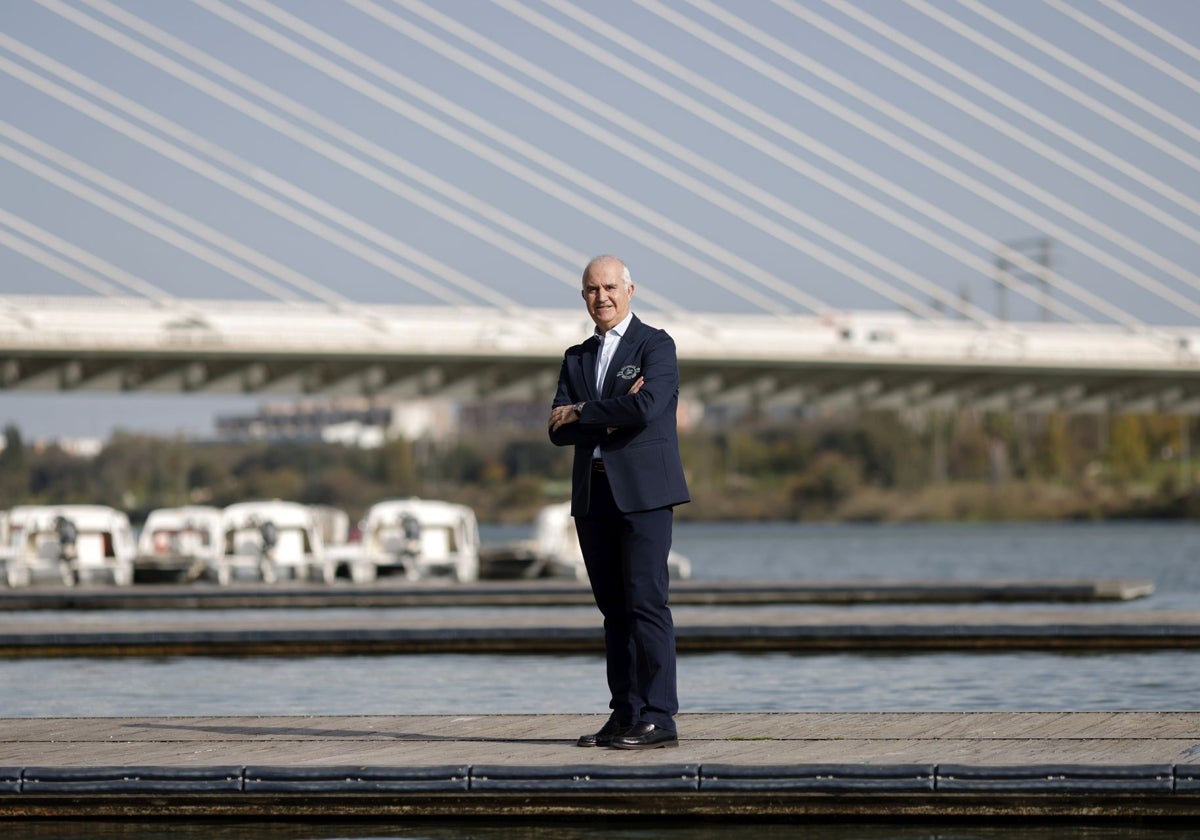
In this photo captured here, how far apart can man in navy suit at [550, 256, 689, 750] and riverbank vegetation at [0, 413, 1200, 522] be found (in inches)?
3211

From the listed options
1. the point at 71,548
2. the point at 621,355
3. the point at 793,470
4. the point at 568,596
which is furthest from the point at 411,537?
the point at 793,470

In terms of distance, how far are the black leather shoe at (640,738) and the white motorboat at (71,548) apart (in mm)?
24507

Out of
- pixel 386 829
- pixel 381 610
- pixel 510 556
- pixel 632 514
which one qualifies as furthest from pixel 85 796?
pixel 510 556

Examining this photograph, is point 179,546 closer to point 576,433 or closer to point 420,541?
point 420,541

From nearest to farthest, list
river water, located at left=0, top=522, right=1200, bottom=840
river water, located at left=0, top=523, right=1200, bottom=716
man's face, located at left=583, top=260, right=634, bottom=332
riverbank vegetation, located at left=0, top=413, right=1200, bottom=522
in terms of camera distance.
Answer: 1. man's face, located at left=583, top=260, right=634, bottom=332
2. river water, located at left=0, top=522, right=1200, bottom=840
3. river water, located at left=0, top=523, right=1200, bottom=716
4. riverbank vegetation, located at left=0, top=413, right=1200, bottom=522

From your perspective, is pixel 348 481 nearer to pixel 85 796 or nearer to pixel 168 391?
pixel 168 391

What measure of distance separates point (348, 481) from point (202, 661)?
81.1m

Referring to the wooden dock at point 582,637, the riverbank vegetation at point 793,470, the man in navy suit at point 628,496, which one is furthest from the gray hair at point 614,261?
the riverbank vegetation at point 793,470

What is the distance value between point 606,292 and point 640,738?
1542mm

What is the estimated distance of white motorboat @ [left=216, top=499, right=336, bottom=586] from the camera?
31.4m

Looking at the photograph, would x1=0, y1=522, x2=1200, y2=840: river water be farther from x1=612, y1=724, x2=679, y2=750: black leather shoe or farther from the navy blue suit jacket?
the navy blue suit jacket

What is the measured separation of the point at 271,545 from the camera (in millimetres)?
31484

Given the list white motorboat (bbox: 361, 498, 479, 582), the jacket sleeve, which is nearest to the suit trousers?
the jacket sleeve

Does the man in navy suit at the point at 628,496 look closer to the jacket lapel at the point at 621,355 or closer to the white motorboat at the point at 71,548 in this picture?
the jacket lapel at the point at 621,355
